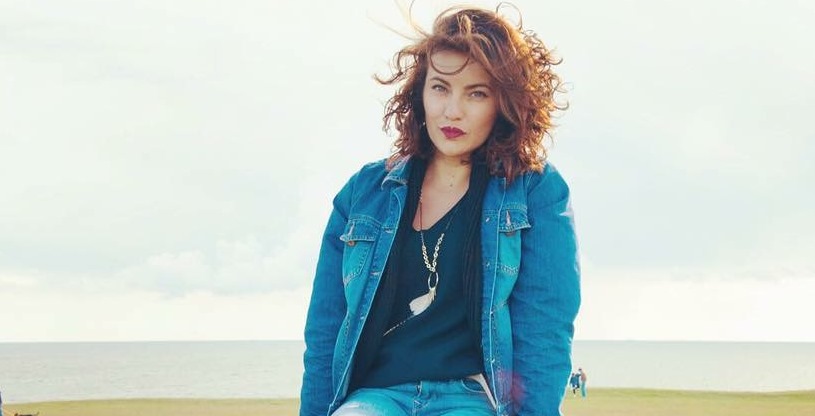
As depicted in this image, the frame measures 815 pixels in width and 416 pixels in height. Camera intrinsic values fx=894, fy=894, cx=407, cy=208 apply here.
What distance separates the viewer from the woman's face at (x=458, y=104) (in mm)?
3508

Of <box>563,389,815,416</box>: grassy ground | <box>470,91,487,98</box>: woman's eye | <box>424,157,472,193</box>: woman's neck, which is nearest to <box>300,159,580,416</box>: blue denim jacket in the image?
<box>424,157,472,193</box>: woman's neck

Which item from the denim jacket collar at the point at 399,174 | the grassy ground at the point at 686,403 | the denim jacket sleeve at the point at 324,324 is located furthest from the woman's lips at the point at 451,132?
the grassy ground at the point at 686,403

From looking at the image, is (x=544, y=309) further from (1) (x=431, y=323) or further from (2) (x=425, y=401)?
(2) (x=425, y=401)

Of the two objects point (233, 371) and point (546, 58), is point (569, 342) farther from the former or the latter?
point (233, 371)

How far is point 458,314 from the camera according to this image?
11.3 feet

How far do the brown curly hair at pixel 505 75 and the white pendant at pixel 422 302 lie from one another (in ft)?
1.82

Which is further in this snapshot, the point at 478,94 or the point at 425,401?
the point at 478,94

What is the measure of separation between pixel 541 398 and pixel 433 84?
130 centimetres

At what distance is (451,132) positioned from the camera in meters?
3.56

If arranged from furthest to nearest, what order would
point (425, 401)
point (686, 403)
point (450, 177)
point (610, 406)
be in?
point (686, 403), point (610, 406), point (450, 177), point (425, 401)

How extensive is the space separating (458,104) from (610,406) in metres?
13.9

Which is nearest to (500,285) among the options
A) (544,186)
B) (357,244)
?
(544,186)

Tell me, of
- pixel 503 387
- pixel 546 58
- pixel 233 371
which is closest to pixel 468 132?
pixel 546 58

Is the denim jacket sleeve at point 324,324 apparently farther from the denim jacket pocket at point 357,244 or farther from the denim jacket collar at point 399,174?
the denim jacket collar at point 399,174
